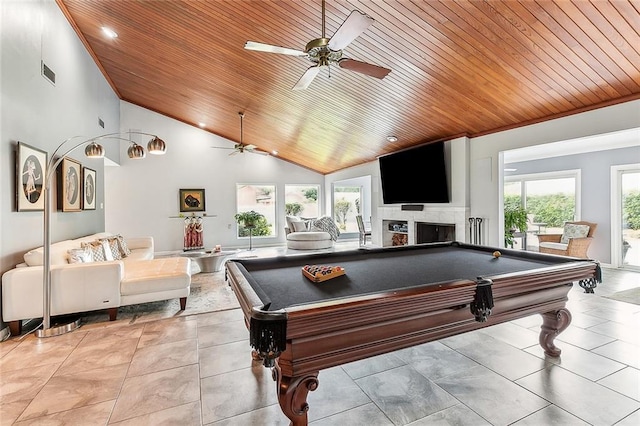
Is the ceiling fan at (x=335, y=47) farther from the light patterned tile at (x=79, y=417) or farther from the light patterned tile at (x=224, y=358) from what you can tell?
the light patterned tile at (x=79, y=417)

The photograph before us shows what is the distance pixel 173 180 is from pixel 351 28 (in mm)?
7774

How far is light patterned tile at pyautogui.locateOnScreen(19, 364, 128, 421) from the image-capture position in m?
1.98

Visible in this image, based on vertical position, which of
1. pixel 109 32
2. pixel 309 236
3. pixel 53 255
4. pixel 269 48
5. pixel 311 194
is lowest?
pixel 309 236

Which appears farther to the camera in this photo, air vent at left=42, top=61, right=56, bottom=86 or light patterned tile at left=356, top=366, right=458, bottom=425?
air vent at left=42, top=61, right=56, bottom=86

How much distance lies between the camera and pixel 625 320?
3268 mm

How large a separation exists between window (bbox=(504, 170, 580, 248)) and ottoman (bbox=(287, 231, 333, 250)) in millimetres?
5009

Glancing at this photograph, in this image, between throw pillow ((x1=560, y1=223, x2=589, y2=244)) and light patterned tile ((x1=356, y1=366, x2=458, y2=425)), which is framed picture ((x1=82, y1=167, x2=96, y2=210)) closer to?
light patterned tile ((x1=356, y1=366, x2=458, y2=425))

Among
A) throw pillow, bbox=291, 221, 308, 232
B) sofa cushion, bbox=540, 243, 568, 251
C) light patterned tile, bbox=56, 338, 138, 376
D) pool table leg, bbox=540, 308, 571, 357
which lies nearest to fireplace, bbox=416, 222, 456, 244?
sofa cushion, bbox=540, 243, 568, 251

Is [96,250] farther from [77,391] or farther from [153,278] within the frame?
[77,391]

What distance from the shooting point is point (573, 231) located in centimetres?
604

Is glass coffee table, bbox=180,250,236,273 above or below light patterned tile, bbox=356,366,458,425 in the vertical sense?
above

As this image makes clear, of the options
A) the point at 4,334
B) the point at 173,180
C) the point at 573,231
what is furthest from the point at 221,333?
the point at 573,231

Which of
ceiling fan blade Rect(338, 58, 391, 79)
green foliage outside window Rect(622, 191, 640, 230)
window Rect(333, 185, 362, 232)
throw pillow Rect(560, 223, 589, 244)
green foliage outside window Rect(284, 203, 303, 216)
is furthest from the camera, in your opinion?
window Rect(333, 185, 362, 232)

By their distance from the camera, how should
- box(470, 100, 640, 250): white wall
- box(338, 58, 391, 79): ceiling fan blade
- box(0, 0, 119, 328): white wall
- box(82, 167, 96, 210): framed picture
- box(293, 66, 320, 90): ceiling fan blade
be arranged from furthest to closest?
box(82, 167, 96, 210): framed picture, box(470, 100, 640, 250): white wall, box(0, 0, 119, 328): white wall, box(293, 66, 320, 90): ceiling fan blade, box(338, 58, 391, 79): ceiling fan blade
